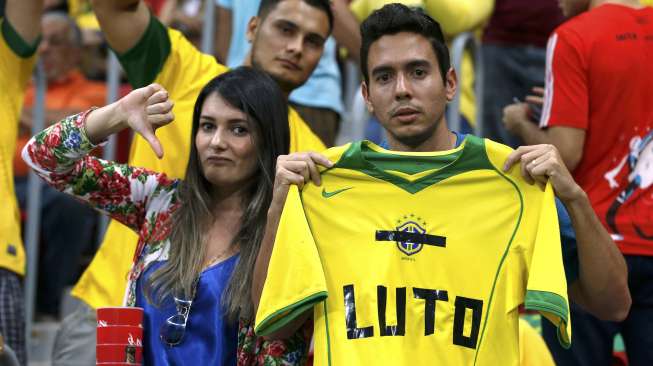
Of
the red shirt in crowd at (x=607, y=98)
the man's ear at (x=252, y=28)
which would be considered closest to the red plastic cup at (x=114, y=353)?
the red shirt in crowd at (x=607, y=98)

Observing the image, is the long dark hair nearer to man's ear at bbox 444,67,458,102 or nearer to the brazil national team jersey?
the brazil national team jersey

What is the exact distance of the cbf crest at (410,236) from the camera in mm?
3553

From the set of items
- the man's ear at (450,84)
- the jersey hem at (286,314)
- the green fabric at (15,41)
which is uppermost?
the green fabric at (15,41)

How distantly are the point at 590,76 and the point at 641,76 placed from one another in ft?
0.61

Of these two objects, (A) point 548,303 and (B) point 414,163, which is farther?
(B) point 414,163

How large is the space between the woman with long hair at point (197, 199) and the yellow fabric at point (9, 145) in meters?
0.84

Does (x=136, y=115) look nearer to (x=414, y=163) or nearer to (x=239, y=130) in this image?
(x=239, y=130)

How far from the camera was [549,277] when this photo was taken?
11.0 ft

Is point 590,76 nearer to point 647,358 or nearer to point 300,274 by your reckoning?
point 647,358

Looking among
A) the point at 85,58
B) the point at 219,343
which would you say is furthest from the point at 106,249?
the point at 85,58

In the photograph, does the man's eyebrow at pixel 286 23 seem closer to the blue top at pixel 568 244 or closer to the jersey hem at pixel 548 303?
the blue top at pixel 568 244

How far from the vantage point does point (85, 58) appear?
25.0 feet

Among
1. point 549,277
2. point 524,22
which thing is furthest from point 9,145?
point 524,22

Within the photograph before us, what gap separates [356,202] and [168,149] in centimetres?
131
